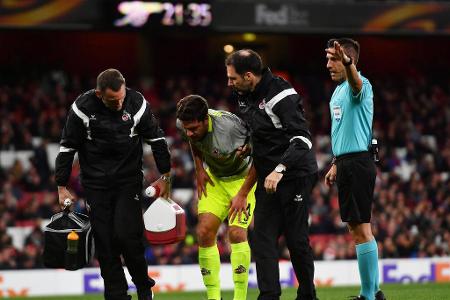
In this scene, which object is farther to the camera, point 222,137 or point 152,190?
point 152,190

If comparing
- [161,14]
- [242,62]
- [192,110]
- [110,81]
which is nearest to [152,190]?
[192,110]

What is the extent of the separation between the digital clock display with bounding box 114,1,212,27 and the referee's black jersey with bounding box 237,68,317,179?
12.8 metres

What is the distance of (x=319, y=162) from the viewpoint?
933 inches

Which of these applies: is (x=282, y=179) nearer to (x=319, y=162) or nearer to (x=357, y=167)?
(x=357, y=167)

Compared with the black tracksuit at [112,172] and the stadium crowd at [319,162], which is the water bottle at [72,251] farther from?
the stadium crowd at [319,162]

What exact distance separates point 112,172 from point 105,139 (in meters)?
0.31

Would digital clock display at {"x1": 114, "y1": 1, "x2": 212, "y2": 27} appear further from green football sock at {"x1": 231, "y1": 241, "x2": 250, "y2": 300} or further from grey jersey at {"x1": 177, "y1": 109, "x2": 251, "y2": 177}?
green football sock at {"x1": 231, "y1": 241, "x2": 250, "y2": 300}

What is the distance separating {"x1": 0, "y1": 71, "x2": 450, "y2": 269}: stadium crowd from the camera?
20.8 meters

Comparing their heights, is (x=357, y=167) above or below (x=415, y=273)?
above

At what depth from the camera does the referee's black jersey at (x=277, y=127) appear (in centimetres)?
891

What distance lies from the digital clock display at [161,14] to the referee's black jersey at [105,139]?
39.8 feet

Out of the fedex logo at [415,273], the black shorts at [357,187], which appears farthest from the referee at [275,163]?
the fedex logo at [415,273]

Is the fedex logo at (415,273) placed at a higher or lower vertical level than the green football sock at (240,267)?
lower

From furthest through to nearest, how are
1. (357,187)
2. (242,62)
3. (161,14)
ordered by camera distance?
1. (161,14)
2. (357,187)
3. (242,62)
